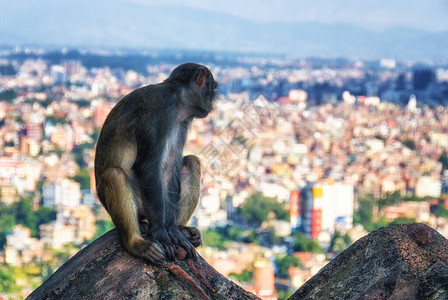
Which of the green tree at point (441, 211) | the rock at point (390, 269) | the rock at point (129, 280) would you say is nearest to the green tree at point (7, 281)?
the green tree at point (441, 211)

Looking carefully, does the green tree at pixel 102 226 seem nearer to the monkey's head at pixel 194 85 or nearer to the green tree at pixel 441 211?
the green tree at pixel 441 211

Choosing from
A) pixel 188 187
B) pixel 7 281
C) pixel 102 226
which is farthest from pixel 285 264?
pixel 188 187

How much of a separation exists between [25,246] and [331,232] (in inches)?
378

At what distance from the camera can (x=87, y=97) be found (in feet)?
125

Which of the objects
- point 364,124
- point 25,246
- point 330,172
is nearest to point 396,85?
point 364,124

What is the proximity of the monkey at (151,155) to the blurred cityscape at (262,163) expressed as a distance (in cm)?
1258

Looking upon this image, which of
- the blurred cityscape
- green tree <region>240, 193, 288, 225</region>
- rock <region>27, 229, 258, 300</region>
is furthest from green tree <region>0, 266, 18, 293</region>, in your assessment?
rock <region>27, 229, 258, 300</region>

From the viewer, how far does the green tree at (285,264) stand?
18.5 meters

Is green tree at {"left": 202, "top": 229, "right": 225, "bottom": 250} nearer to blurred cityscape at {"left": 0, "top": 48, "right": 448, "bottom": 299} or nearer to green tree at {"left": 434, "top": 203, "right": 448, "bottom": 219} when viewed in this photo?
blurred cityscape at {"left": 0, "top": 48, "right": 448, "bottom": 299}

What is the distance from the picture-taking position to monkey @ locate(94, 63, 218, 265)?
2.07 metres

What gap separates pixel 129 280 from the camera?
5.74ft

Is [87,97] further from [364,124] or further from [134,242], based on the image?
[134,242]

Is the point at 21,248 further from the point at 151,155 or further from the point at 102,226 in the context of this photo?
the point at 151,155

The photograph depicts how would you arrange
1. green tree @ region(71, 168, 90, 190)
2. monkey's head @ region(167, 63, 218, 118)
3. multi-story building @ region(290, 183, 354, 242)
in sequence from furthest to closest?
1. green tree @ region(71, 168, 90, 190)
2. multi-story building @ region(290, 183, 354, 242)
3. monkey's head @ region(167, 63, 218, 118)
